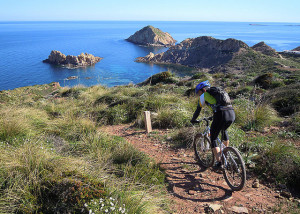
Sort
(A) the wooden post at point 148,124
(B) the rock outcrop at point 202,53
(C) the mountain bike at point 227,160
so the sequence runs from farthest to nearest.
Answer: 1. (B) the rock outcrop at point 202,53
2. (A) the wooden post at point 148,124
3. (C) the mountain bike at point 227,160

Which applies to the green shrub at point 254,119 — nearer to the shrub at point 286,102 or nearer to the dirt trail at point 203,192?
the shrub at point 286,102

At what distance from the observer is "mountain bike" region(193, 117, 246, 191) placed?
3649 mm

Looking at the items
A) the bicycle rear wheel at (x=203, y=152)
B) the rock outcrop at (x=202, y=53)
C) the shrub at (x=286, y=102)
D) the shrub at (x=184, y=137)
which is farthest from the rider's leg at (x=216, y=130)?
the rock outcrop at (x=202, y=53)

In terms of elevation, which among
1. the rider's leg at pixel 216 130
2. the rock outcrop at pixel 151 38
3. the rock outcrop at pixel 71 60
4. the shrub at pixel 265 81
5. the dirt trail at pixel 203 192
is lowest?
the rock outcrop at pixel 71 60

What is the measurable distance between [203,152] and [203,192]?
126 centimetres

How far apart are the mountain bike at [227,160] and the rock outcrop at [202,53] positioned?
9150cm

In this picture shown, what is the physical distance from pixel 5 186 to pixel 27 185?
1.42ft

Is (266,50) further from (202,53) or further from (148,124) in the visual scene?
(148,124)

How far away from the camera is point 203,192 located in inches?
155

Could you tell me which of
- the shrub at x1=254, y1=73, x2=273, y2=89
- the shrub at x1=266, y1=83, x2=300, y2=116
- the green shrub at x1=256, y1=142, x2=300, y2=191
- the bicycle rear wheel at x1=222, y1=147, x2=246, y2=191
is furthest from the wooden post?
the shrub at x1=254, y1=73, x2=273, y2=89

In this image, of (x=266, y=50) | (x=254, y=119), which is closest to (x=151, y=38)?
(x=266, y=50)

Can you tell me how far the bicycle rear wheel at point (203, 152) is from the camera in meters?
4.65

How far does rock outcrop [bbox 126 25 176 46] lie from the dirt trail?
576ft

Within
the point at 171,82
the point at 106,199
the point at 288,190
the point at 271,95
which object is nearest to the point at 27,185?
the point at 106,199
